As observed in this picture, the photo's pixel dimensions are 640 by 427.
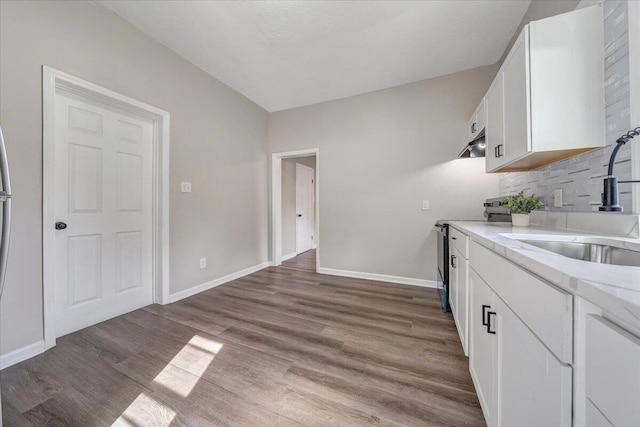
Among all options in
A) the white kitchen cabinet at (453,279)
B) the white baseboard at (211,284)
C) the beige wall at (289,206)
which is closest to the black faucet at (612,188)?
the white kitchen cabinet at (453,279)

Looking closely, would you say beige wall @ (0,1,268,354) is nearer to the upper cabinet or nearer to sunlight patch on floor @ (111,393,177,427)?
sunlight patch on floor @ (111,393,177,427)

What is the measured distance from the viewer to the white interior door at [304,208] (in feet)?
16.6

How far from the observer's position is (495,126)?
1807 millimetres

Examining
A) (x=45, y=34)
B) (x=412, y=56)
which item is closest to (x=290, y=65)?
(x=412, y=56)

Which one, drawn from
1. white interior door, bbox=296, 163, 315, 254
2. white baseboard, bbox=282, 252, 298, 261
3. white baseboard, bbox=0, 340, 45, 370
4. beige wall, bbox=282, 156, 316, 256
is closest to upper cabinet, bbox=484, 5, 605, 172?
white baseboard, bbox=0, 340, 45, 370

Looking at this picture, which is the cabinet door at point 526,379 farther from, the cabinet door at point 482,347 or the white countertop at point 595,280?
the white countertop at point 595,280

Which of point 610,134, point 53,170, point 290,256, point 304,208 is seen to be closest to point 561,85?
point 610,134

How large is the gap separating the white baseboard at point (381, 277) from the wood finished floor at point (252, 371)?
63 centimetres

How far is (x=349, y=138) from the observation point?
3338mm

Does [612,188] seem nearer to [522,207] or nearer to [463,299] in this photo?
[522,207]

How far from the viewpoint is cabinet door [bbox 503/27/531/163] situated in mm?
1306

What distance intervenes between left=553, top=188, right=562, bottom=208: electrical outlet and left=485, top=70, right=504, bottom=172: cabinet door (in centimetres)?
39

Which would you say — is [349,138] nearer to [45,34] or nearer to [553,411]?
[45,34]

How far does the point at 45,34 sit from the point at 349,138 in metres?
2.97
